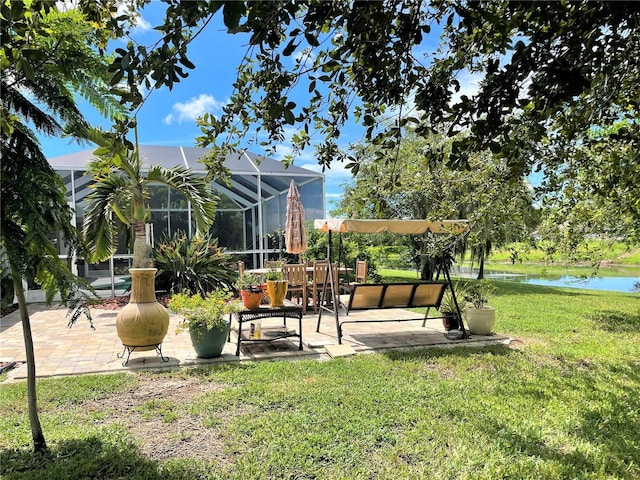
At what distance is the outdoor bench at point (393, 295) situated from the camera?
20.4 feet

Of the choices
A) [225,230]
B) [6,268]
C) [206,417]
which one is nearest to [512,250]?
[206,417]

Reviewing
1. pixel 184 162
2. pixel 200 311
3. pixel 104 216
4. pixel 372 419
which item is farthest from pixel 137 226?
pixel 184 162

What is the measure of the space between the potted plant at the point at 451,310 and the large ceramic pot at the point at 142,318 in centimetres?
404

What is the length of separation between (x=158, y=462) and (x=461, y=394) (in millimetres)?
2596

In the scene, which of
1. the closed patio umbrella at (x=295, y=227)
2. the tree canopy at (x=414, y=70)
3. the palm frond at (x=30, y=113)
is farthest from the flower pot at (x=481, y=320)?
the palm frond at (x=30, y=113)

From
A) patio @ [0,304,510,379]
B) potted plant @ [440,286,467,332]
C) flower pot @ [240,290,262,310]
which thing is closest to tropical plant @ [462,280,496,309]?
potted plant @ [440,286,467,332]

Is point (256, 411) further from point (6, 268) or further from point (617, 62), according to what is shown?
point (617, 62)

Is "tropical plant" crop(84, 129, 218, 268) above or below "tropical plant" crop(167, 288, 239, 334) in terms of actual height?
above

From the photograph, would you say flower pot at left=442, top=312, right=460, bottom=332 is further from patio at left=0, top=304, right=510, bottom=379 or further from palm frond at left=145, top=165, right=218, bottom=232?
palm frond at left=145, top=165, right=218, bottom=232

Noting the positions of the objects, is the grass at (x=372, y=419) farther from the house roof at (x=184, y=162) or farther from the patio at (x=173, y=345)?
the house roof at (x=184, y=162)

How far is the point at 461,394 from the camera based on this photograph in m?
3.98

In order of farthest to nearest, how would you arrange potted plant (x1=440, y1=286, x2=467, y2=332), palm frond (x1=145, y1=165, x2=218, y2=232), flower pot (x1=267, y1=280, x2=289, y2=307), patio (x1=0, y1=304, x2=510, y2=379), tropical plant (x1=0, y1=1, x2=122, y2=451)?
palm frond (x1=145, y1=165, x2=218, y2=232), potted plant (x1=440, y1=286, x2=467, y2=332), flower pot (x1=267, y1=280, x2=289, y2=307), patio (x1=0, y1=304, x2=510, y2=379), tropical plant (x1=0, y1=1, x2=122, y2=451)

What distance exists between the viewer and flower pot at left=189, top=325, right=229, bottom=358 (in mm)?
5180

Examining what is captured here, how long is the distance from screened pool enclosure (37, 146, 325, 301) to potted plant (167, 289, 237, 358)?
21.3ft
